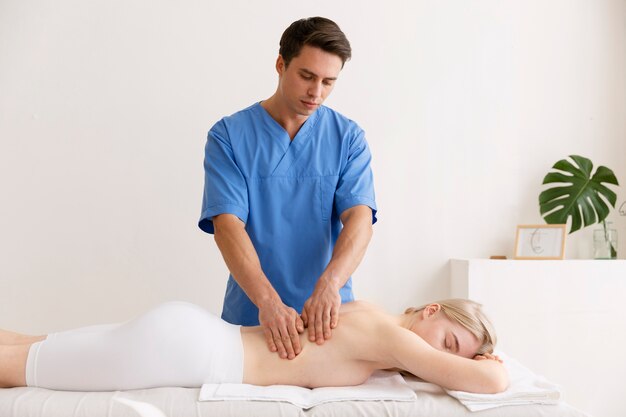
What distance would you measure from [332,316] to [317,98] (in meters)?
0.59

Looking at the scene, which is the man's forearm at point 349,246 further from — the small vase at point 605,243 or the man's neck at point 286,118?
the small vase at point 605,243

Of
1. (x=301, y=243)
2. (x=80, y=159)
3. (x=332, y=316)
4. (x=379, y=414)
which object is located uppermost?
(x=80, y=159)

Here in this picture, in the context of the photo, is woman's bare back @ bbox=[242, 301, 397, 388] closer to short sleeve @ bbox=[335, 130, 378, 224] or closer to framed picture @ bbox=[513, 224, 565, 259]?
short sleeve @ bbox=[335, 130, 378, 224]

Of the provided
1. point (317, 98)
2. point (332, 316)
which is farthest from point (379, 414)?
point (317, 98)

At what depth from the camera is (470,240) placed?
3316 millimetres

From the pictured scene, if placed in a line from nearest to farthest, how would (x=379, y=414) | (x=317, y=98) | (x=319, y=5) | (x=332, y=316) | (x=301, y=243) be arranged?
(x=379, y=414) → (x=332, y=316) → (x=317, y=98) → (x=301, y=243) → (x=319, y=5)

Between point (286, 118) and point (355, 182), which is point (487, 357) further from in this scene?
point (286, 118)

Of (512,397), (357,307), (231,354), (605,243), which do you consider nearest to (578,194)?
(605,243)

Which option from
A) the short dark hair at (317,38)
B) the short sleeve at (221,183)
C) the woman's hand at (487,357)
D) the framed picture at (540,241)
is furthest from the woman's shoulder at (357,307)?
the framed picture at (540,241)

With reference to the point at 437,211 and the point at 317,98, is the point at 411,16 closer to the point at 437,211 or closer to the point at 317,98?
the point at 437,211

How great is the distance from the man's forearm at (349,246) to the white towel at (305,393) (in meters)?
0.29

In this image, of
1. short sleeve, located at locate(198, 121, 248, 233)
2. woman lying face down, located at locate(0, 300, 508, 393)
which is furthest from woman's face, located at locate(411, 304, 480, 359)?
short sleeve, located at locate(198, 121, 248, 233)

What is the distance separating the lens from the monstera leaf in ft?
10.6

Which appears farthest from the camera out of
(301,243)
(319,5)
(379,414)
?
(319,5)
